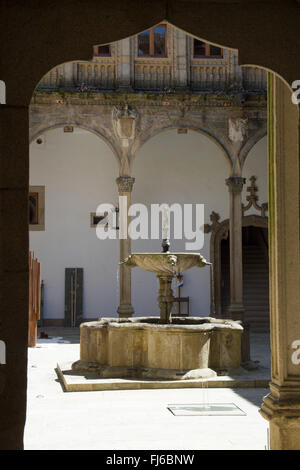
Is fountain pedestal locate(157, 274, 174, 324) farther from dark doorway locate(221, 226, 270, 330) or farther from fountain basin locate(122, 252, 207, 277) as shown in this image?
dark doorway locate(221, 226, 270, 330)

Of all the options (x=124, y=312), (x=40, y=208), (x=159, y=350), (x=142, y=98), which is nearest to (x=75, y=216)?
(x=40, y=208)

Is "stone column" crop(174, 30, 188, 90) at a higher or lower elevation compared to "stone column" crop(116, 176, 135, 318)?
higher

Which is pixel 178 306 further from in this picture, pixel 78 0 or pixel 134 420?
pixel 78 0

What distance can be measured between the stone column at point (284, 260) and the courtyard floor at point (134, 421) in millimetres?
1355

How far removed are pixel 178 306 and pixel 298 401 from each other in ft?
45.3

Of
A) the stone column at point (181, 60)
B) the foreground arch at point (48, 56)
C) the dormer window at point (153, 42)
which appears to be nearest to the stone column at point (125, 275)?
the stone column at point (181, 60)

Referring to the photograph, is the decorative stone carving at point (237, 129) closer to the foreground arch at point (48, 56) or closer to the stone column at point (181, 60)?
the stone column at point (181, 60)

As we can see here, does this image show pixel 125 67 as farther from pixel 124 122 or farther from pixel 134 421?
pixel 134 421

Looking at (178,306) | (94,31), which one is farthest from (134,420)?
(178,306)

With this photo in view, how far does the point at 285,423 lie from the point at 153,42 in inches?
558

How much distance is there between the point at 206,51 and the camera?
16.9 m

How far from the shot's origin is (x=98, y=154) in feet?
60.9

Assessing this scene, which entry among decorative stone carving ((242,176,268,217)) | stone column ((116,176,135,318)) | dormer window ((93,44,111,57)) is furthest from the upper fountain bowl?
decorative stone carving ((242,176,268,217))

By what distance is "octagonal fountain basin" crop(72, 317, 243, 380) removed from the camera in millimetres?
9055
